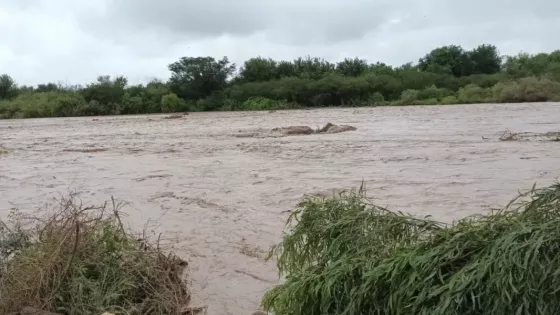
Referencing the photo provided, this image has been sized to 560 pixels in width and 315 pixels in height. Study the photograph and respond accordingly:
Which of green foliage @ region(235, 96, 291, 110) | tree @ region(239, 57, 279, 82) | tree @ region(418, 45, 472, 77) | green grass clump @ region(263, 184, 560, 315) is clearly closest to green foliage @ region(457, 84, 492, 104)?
tree @ region(418, 45, 472, 77)

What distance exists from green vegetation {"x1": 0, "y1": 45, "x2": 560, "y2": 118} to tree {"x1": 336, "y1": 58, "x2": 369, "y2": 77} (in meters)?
1.59

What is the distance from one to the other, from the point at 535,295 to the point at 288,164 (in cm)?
1074

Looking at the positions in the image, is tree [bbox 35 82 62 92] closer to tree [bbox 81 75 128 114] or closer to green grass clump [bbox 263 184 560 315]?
tree [bbox 81 75 128 114]

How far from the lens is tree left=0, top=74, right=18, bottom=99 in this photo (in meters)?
72.9

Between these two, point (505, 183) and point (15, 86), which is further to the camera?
point (15, 86)

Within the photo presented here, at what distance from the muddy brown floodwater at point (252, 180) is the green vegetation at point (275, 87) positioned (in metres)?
36.8

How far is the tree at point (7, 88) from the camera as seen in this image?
239 feet

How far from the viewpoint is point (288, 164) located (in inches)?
518

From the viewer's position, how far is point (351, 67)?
7088cm

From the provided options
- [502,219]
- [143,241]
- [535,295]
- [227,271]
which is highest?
[502,219]

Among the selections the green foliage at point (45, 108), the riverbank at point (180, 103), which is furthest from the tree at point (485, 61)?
the green foliage at point (45, 108)

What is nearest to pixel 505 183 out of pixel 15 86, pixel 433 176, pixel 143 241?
pixel 433 176

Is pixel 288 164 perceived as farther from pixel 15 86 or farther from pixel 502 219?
pixel 15 86

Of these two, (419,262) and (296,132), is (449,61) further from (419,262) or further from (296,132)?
(419,262)
